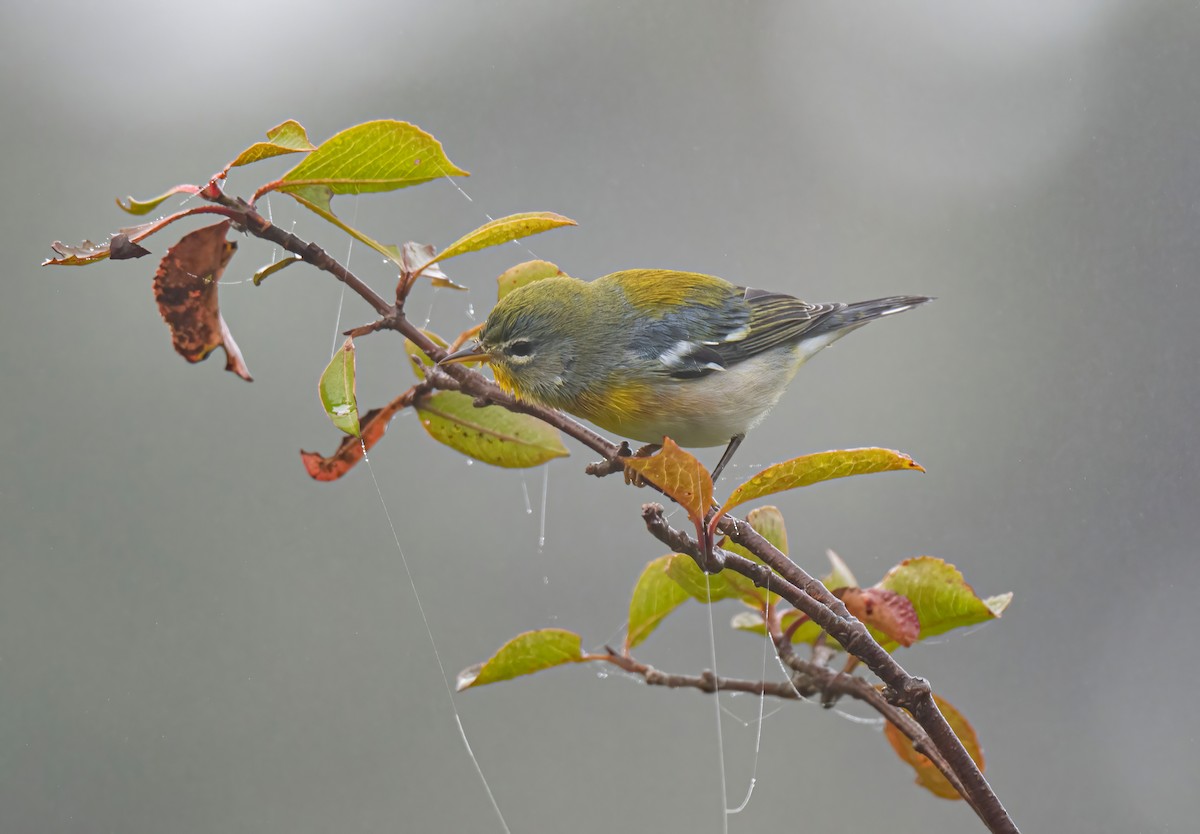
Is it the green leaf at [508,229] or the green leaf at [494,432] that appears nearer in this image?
the green leaf at [508,229]

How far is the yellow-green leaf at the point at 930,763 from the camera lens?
74cm

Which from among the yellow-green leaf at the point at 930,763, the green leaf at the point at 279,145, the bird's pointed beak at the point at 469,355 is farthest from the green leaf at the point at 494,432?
the yellow-green leaf at the point at 930,763

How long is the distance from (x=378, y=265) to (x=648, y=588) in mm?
774

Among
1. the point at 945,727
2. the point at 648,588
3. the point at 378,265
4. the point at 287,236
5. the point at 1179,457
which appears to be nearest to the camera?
the point at 945,727

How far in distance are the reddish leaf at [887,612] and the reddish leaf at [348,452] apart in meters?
0.40

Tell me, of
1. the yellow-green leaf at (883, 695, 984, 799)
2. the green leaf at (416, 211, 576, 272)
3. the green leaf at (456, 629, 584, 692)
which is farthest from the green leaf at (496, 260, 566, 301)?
the yellow-green leaf at (883, 695, 984, 799)

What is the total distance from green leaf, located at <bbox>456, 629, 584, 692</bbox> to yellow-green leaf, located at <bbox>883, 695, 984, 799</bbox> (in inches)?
10.6

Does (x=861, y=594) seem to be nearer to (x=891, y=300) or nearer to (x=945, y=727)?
(x=945, y=727)

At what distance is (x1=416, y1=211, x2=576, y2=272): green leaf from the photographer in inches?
28.8

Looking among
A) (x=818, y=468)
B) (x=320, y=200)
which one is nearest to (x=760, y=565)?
(x=818, y=468)

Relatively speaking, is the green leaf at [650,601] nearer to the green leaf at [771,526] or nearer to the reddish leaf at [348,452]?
the green leaf at [771,526]

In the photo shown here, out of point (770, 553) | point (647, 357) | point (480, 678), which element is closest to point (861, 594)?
point (770, 553)

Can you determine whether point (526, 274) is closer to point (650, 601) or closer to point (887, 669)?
point (650, 601)

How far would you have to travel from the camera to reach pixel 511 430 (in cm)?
85
